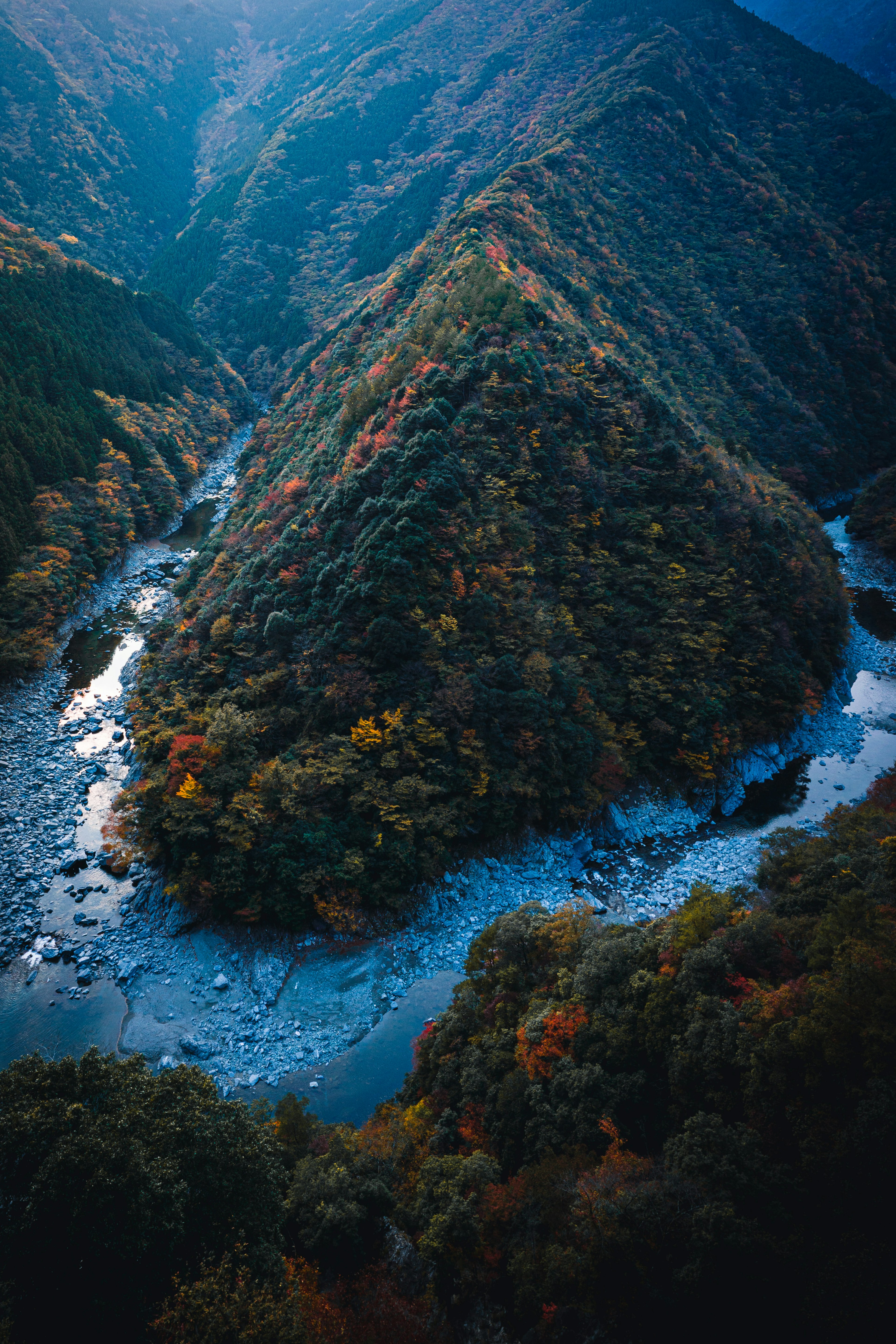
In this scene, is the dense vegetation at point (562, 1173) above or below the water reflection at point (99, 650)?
above

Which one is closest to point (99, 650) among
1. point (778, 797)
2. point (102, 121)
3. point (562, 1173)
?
point (562, 1173)

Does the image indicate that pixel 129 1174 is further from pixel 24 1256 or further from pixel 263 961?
pixel 263 961

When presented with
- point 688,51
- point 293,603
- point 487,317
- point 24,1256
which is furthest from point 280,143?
point 24,1256

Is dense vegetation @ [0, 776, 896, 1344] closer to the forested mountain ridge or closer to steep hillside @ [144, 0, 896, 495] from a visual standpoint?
steep hillside @ [144, 0, 896, 495]

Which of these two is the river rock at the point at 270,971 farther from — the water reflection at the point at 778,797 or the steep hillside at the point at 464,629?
the water reflection at the point at 778,797

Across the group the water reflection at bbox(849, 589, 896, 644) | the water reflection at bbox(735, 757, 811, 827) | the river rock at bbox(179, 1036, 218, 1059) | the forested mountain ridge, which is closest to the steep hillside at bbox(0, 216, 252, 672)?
the forested mountain ridge

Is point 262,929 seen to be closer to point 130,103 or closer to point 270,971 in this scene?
point 270,971

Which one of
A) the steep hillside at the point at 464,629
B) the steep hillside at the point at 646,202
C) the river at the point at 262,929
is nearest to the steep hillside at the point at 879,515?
the steep hillside at the point at 646,202
